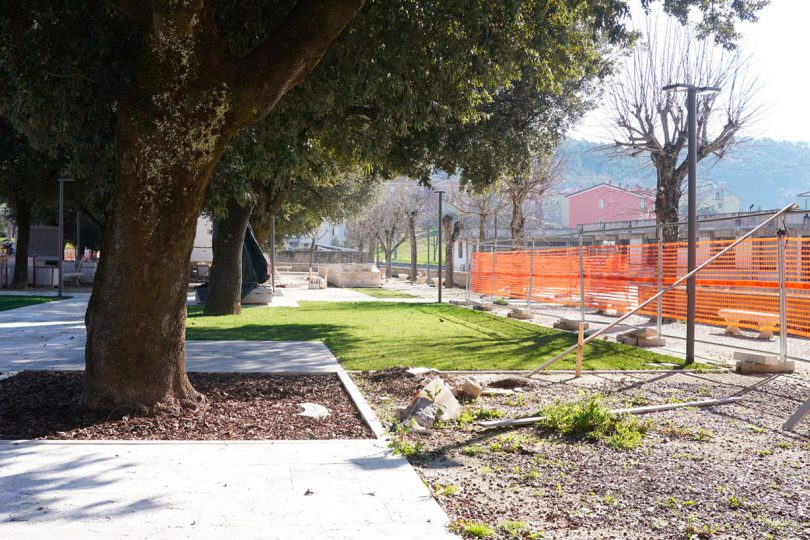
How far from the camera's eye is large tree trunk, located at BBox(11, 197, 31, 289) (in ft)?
93.9

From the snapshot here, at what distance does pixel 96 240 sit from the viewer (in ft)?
143

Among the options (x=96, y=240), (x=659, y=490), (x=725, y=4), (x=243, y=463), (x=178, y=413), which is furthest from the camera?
(x=96, y=240)

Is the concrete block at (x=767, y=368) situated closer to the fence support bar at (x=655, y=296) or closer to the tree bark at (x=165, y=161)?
the fence support bar at (x=655, y=296)

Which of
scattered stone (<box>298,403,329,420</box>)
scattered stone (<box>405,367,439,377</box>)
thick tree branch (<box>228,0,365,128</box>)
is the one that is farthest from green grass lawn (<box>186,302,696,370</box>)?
→ thick tree branch (<box>228,0,365,128</box>)

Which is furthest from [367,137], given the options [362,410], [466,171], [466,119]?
[362,410]

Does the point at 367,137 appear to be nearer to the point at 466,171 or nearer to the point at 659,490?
the point at 466,171

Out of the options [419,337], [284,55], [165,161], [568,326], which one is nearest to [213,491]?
[165,161]

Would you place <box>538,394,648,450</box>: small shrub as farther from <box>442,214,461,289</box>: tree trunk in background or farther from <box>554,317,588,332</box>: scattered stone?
<box>442,214,461,289</box>: tree trunk in background

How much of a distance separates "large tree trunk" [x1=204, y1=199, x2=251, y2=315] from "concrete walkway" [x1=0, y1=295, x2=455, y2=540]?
41.0 ft

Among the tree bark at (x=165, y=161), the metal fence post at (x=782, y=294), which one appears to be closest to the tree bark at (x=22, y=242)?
the tree bark at (x=165, y=161)

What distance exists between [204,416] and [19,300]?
18.7 metres

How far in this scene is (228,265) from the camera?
60.6ft

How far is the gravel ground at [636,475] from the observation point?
13.0 feet

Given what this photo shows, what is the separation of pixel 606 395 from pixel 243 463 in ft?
13.6
